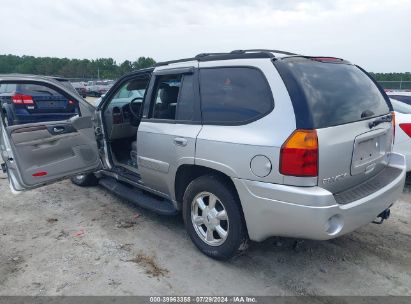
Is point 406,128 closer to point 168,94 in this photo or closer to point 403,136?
point 403,136

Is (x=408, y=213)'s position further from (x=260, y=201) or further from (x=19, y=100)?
(x=19, y=100)

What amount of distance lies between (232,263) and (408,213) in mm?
2672

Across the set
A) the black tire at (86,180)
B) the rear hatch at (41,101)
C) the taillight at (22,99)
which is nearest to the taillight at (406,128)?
the black tire at (86,180)

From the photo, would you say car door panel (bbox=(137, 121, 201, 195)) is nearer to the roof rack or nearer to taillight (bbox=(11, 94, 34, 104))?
the roof rack

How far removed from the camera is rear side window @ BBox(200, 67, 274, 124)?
2898 mm

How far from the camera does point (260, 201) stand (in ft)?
9.21

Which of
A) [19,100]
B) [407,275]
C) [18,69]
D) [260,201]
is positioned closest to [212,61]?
[260,201]

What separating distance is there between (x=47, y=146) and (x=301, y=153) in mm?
3181

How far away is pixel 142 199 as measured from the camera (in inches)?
165

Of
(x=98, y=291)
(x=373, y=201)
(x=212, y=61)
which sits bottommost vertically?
(x=98, y=291)

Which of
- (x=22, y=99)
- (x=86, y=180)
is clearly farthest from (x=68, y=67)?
(x=86, y=180)

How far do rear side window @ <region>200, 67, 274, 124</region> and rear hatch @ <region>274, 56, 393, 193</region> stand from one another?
22cm

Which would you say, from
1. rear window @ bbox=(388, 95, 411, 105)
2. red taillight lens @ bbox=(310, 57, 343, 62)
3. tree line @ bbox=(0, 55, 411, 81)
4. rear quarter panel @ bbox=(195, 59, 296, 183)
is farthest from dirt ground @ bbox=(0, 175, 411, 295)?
tree line @ bbox=(0, 55, 411, 81)

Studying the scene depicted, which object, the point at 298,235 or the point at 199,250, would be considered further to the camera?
the point at 199,250
